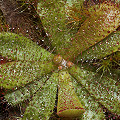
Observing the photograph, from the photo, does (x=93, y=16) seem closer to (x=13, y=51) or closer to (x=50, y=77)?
(x=50, y=77)

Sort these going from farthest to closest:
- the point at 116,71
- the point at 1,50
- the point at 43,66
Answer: the point at 116,71
the point at 43,66
the point at 1,50

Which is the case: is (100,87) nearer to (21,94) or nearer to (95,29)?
(95,29)

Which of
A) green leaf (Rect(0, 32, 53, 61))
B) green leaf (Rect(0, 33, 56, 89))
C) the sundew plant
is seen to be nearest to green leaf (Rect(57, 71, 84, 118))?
the sundew plant

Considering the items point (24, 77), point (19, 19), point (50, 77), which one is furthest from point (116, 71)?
point (19, 19)

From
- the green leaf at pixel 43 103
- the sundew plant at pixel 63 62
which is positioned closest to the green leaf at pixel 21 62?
the sundew plant at pixel 63 62

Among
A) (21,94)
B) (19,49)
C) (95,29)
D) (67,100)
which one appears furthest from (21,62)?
(95,29)

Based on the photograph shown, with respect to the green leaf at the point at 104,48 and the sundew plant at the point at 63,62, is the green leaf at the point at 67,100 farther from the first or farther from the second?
the green leaf at the point at 104,48

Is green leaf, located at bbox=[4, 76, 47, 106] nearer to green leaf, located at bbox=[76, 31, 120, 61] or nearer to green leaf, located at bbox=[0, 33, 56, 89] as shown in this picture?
green leaf, located at bbox=[0, 33, 56, 89]
